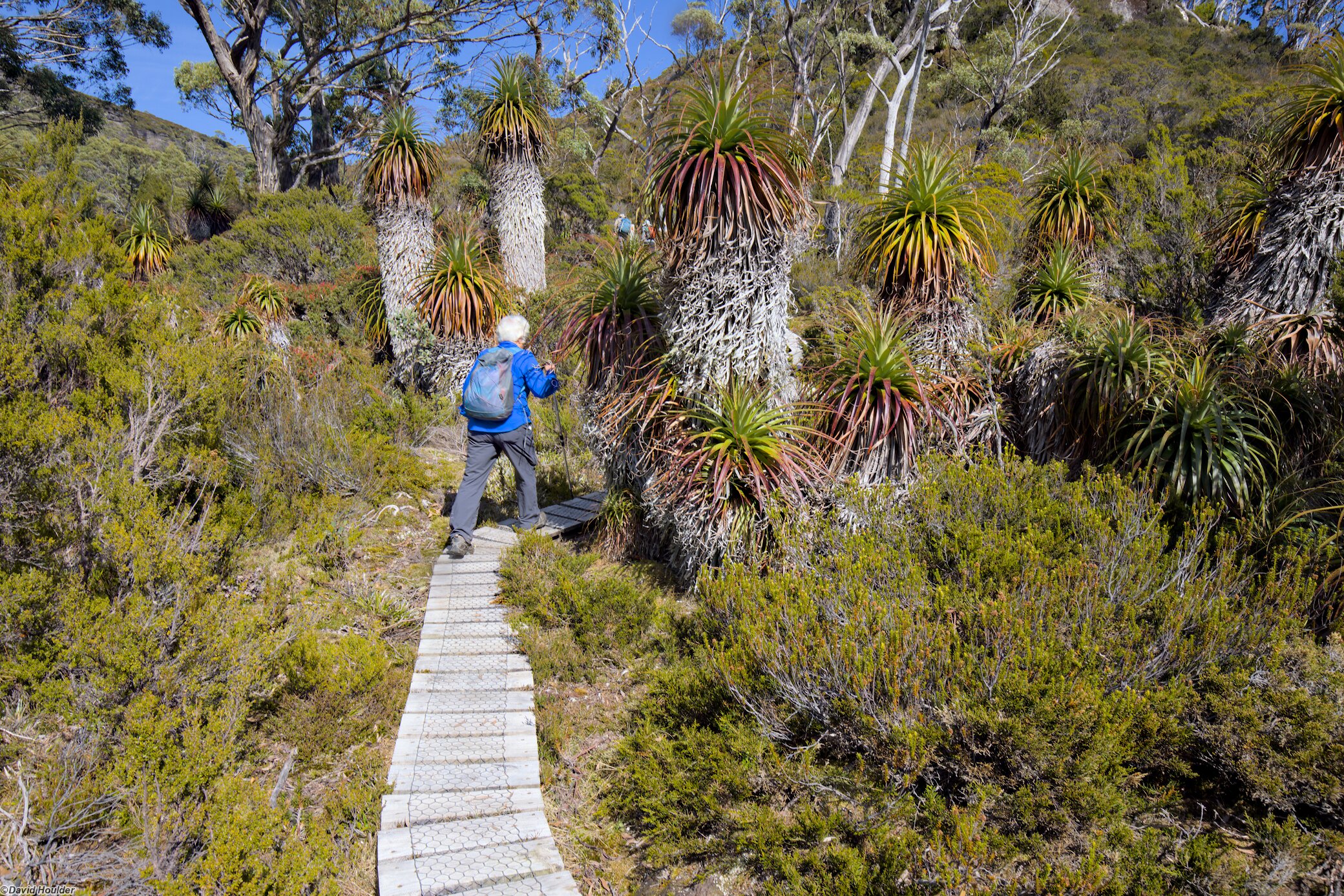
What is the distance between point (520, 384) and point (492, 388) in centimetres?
27

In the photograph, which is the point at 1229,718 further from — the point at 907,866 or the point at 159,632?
the point at 159,632

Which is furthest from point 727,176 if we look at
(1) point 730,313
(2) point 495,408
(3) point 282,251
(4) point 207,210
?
(4) point 207,210

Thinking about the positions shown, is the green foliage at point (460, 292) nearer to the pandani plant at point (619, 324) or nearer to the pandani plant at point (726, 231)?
the pandani plant at point (619, 324)

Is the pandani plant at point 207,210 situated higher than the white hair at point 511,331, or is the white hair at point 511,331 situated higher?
the pandani plant at point 207,210

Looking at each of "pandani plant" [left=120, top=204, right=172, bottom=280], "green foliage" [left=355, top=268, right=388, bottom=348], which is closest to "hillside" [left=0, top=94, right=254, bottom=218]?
"pandani plant" [left=120, top=204, right=172, bottom=280]

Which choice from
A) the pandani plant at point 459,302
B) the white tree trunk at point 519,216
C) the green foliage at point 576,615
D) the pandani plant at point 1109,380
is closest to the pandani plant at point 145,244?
the white tree trunk at point 519,216

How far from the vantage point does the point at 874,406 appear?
5121mm

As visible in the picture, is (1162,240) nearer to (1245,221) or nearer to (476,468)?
(1245,221)

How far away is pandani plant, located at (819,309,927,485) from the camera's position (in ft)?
16.5

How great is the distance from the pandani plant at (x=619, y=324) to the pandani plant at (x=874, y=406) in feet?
4.74

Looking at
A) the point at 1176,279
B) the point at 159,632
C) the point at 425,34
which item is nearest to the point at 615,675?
the point at 159,632

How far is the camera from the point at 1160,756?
2895mm

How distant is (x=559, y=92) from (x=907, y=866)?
26.2m

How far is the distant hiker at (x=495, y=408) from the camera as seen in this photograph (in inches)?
211
